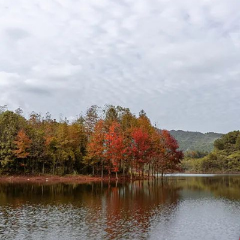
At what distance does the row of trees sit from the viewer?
66.1 m

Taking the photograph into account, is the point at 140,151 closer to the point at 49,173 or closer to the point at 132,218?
the point at 49,173

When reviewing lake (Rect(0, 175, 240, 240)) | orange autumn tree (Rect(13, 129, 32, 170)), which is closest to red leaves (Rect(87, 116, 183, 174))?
orange autumn tree (Rect(13, 129, 32, 170))

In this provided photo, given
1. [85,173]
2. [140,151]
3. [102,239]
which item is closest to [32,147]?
[85,173]

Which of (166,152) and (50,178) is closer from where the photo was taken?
(50,178)

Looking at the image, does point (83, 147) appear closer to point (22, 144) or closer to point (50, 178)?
point (50, 178)

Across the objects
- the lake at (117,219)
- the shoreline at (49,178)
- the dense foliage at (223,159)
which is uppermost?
the dense foliage at (223,159)

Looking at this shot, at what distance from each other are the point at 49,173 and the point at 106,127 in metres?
17.4

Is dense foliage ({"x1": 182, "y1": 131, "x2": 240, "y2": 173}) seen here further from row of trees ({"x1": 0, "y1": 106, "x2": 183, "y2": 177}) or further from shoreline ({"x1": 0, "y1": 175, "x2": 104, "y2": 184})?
shoreline ({"x1": 0, "y1": 175, "x2": 104, "y2": 184})

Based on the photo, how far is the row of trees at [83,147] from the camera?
6612cm

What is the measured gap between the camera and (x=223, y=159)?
5315 inches

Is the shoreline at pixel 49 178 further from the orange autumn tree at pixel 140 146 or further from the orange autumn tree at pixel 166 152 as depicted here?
the orange autumn tree at pixel 166 152

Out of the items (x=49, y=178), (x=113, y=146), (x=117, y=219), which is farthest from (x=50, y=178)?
(x=117, y=219)

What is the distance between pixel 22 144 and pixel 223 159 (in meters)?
98.4

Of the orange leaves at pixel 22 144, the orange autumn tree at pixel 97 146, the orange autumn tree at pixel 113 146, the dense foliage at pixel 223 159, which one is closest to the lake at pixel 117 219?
the orange autumn tree at pixel 113 146
